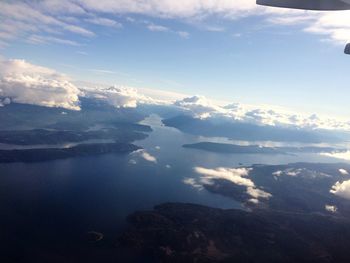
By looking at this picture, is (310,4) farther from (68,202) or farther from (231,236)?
(68,202)

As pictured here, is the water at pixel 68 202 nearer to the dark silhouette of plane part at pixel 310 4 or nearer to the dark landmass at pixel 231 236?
the dark landmass at pixel 231 236

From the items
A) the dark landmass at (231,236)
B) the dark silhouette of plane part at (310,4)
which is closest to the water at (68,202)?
the dark landmass at (231,236)

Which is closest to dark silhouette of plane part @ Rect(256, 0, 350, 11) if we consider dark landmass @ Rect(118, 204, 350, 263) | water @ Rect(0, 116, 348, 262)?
dark landmass @ Rect(118, 204, 350, 263)

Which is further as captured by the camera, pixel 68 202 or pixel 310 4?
pixel 68 202

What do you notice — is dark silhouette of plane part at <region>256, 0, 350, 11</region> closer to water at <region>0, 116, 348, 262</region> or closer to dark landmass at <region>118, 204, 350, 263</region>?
dark landmass at <region>118, 204, 350, 263</region>

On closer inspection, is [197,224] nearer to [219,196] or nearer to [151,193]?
[151,193]

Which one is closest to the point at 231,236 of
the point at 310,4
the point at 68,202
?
the point at 68,202
